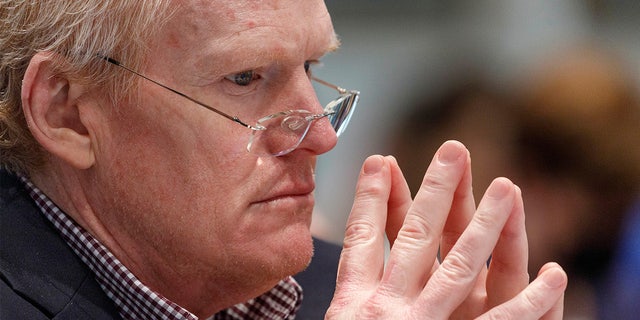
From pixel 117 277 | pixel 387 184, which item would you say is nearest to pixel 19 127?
pixel 117 277

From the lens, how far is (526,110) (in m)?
3.71

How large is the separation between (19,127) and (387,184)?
825 millimetres

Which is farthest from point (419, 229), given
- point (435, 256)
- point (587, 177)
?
point (587, 177)

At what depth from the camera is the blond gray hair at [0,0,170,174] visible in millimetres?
1783

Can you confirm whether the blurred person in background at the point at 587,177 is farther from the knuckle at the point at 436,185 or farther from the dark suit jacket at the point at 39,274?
the dark suit jacket at the point at 39,274

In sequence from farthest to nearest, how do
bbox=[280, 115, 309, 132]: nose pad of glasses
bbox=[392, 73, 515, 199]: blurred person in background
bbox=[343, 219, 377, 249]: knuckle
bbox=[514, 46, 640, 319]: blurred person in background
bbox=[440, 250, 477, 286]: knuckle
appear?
bbox=[392, 73, 515, 199]: blurred person in background < bbox=[514, 46, 640, 319]: blurred person in background < bbox=[280, 115, 309, 132]: nose pad of glasses < bbox=[343, 219, 377, 249]: knuckle < bbox=[440, 250, 477, 286]: knuckle

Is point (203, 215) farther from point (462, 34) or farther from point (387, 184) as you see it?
point (462, 34)

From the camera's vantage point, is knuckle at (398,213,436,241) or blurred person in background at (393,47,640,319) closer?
knuckle at (398,213,436,241)

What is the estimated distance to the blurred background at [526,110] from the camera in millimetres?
3348

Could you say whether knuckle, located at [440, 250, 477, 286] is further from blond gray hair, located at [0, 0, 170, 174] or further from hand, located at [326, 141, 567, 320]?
blond gray hair, located at [0, 0, 170, 174]

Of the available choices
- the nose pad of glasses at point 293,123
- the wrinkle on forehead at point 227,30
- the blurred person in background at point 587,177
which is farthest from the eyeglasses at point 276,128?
the blurred person in background at point 587,177

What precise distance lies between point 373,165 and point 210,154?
1.11ft

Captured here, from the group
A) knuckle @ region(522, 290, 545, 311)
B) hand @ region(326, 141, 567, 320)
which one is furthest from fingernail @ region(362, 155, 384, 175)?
knuckle @ region(522, 290, 545, 311)

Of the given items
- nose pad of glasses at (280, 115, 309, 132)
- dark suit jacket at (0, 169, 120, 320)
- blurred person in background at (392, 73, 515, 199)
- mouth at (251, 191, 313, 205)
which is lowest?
blurred person in background at (392, 73, 515, 199)
